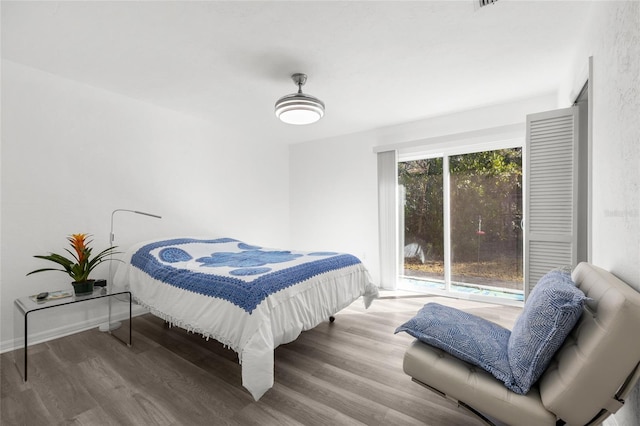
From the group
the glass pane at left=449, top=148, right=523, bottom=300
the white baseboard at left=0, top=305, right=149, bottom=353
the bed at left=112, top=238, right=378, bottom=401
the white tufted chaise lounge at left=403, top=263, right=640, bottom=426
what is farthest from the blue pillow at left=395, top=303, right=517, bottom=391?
the white baseboard at left=0, top=305, right=149, bottom=353

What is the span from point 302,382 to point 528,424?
1364mm

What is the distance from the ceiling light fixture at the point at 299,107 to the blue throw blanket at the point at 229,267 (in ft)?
4.39

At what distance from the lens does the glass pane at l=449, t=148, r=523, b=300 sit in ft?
12.6

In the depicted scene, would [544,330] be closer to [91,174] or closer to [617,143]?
[617,143]

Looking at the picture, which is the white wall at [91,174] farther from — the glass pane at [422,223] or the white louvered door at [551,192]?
the white louvered door at [551,192]

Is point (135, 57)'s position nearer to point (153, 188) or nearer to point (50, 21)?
point (50, 21)

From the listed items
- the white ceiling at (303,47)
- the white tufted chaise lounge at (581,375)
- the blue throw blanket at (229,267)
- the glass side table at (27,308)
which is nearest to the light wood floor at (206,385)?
the glass side table at (27,308)

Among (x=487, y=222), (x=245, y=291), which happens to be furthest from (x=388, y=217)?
(x=245, y=291)

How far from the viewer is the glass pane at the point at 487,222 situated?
3.83m

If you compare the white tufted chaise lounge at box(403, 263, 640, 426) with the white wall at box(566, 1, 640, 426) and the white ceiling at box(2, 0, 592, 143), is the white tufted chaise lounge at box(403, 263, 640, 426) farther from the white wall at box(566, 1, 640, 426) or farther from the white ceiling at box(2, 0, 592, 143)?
the white ceiling at box(2, 0, 592, 143)

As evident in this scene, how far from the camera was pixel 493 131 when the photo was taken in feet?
12.3

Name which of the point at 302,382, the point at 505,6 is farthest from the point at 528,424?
the point at 505,6

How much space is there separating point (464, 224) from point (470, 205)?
0.28 metres

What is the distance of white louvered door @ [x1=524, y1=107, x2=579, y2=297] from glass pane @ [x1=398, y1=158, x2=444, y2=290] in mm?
1736
